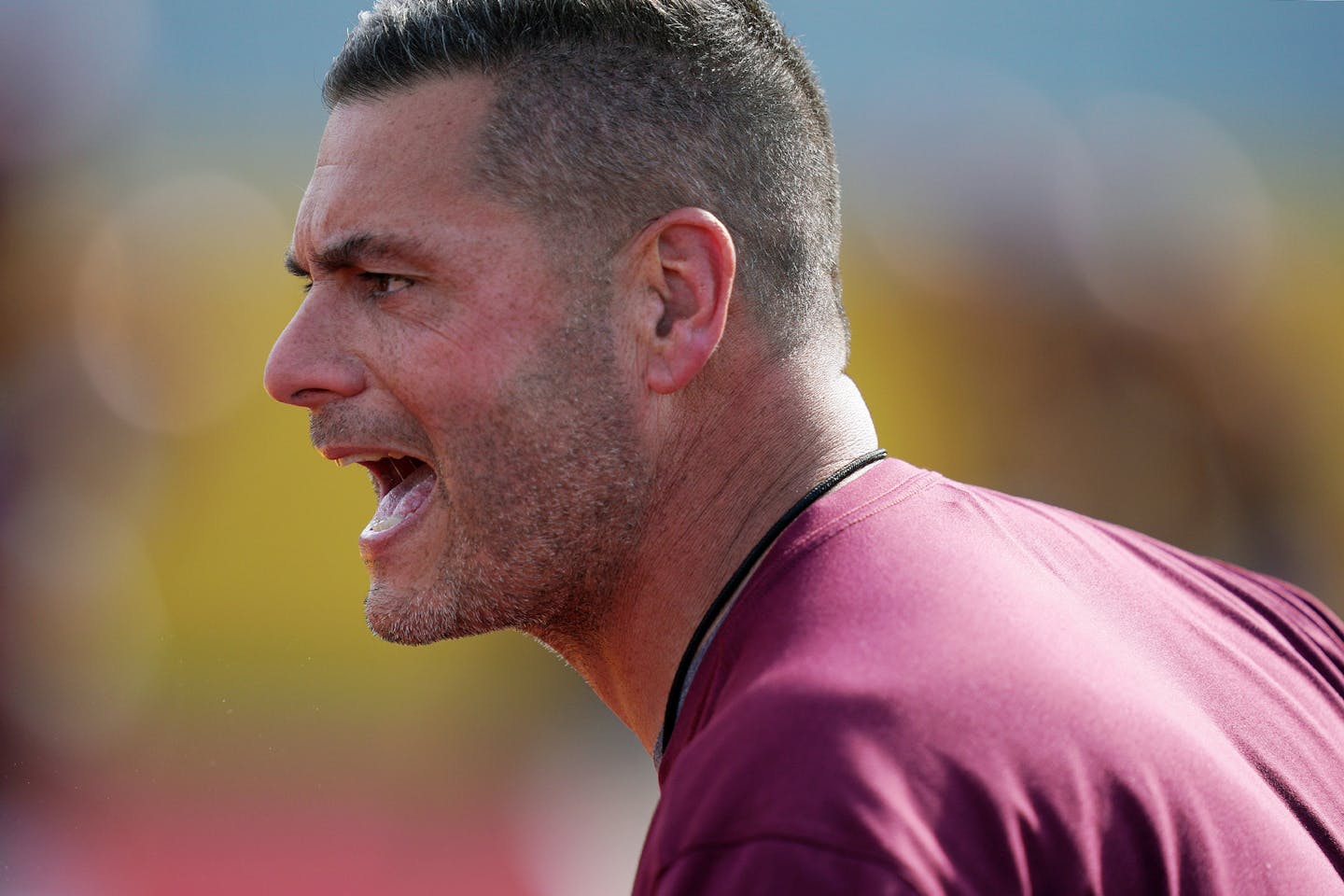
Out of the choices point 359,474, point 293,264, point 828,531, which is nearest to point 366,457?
point 293,264

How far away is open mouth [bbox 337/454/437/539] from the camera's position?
4.84ft

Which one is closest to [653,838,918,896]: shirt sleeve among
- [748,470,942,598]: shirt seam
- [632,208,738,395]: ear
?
[748,470,942,598]: shirt seam

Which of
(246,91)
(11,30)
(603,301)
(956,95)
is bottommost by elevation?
(603,301)

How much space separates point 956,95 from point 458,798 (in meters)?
2.51

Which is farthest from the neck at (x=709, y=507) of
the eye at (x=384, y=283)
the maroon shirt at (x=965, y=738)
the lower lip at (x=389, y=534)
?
the eye at (x=384, y=283)

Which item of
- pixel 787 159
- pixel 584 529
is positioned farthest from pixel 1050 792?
pixel 787 159

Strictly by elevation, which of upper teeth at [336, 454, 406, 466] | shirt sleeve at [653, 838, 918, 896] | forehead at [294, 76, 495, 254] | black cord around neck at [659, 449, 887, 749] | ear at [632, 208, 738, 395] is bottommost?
shirt sleeve at [653, 838, 918, 896]

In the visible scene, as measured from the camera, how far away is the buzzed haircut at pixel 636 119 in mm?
1418

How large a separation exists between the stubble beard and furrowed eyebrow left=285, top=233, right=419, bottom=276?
0.70ft

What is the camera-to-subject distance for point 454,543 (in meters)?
1.40

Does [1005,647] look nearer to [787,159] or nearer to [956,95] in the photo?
[787,159]

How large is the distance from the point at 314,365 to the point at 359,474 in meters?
1.95

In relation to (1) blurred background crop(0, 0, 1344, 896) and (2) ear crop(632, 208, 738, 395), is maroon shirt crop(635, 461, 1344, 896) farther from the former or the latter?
(1) blurred background crop(0, 0, 1344, 896)

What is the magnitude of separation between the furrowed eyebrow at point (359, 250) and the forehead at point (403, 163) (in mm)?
15
